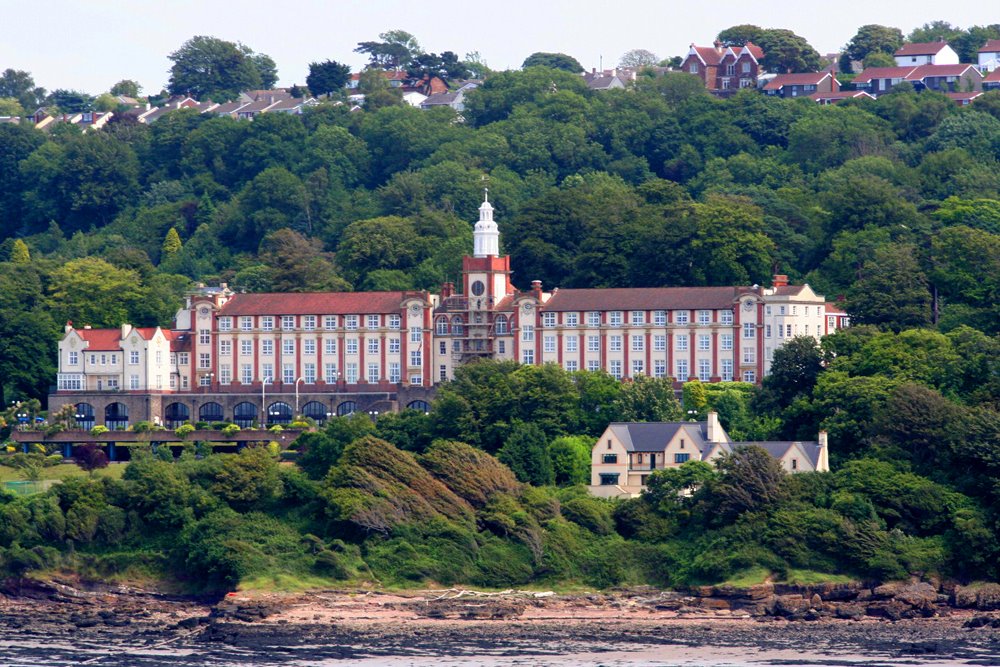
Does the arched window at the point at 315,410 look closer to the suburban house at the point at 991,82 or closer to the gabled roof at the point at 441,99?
the suburban house at the point at 991,82

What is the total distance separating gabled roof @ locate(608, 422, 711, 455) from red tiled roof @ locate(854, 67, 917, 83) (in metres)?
67.9

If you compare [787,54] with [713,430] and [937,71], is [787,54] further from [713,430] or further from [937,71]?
[713,430]

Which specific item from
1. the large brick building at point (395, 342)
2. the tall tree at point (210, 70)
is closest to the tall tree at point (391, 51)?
the tall tree at point (210, 70)

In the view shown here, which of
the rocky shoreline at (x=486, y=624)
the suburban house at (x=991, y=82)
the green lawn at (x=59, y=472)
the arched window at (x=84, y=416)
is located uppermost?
the suburban house at (x=991, y=82)

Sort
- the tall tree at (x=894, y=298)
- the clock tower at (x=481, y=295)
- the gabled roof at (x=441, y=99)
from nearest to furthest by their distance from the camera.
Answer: the tall tree at (x=894, y=298)
the clock tower at (x=481, y=295)
the gabled roof at (x=441, y=99)

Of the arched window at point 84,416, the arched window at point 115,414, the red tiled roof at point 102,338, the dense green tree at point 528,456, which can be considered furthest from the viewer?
the red tiled roof at point 102,338

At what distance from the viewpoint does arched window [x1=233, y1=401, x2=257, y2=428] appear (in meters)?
108

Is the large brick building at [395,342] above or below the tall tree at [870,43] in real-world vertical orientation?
below

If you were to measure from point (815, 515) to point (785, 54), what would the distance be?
8099 cm

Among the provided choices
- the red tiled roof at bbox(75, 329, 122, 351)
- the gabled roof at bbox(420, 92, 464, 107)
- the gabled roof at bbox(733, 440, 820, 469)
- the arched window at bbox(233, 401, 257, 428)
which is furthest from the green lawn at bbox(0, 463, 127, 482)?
the gabled roof at bbox(420, 92, 464, 107)

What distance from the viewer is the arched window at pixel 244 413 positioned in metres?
108

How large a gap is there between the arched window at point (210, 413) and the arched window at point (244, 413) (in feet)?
2.22

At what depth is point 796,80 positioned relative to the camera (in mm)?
157125

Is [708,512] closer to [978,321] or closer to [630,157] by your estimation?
[978,321]
